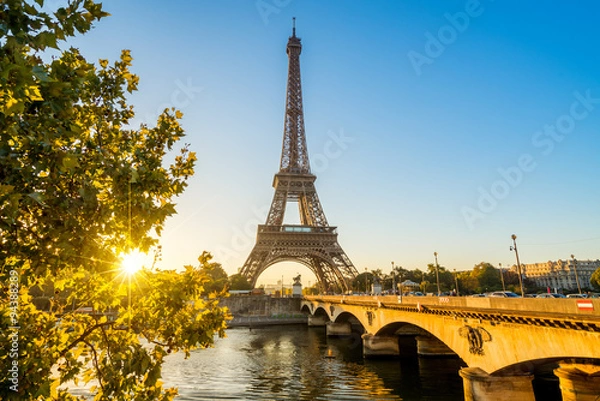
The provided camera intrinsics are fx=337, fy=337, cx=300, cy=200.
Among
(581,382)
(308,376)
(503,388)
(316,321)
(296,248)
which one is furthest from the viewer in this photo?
(296,248)

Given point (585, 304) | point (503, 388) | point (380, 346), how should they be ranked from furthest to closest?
point (380, 346), point (503, 388), point (585, 304)

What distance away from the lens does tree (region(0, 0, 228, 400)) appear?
3135 mm

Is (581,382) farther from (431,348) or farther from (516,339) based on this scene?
(431,348)

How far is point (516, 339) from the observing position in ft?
45.3

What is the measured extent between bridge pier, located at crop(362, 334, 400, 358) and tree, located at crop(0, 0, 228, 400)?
30.6m

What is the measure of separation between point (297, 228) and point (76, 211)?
66.5 meters

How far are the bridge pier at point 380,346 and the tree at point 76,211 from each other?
30.6m

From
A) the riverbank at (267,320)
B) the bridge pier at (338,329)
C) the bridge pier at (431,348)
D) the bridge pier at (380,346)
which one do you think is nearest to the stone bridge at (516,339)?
the bridge pier at (380,346)

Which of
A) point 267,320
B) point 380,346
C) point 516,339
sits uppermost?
point 516,339

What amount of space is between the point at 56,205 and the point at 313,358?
3383 centimetres

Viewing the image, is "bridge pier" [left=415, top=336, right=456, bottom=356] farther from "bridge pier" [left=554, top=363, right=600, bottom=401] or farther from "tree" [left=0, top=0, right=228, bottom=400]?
"tree" [left=0, top=0, right=228, bottom=400]

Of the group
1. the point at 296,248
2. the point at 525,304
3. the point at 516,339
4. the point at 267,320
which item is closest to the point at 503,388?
the point at 516,339

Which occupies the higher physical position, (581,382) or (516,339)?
(516,339)

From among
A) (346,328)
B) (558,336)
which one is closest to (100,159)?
(558,336)
